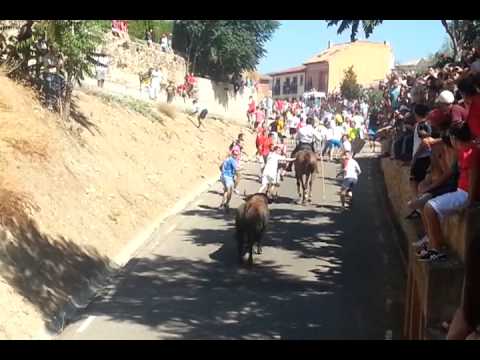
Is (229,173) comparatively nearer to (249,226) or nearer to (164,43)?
(249,226)

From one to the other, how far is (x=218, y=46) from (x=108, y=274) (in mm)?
29733

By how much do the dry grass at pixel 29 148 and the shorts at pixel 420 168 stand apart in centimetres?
846

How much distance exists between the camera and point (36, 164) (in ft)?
50.9

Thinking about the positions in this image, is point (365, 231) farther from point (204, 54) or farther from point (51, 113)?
point (204, 54)

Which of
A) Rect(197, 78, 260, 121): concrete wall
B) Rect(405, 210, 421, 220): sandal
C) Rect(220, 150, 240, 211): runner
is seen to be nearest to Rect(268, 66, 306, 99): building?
Rect(197, 78, 260, 121): concrete wall

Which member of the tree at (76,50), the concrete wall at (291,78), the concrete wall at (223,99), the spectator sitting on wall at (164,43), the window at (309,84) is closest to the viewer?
the tree at (76,50)

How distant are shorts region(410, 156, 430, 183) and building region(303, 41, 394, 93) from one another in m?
79.0

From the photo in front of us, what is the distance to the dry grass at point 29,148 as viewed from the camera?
1539 cm

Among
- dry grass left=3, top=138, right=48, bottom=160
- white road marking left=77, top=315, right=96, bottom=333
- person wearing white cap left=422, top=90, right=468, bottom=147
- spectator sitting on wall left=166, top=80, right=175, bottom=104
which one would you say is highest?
spectator sitting on wall left=166, top=80, right=175, bottom=104

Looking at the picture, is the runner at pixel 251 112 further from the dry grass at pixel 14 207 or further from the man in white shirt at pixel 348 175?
the dry grass at pixel 14 207

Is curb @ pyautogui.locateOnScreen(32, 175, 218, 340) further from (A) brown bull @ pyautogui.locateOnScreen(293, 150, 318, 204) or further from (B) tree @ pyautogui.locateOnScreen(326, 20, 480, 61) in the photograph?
(B) tree @ pyautogui.locateOnScreen(326, 20, 480, 61)

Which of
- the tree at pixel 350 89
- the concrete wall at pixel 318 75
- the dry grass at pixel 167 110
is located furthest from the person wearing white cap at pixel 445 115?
the concrete wall at pixel 318 75

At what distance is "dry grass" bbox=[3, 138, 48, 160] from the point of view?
15.4 meters

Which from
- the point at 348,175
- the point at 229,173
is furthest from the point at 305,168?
the point at 229,173
